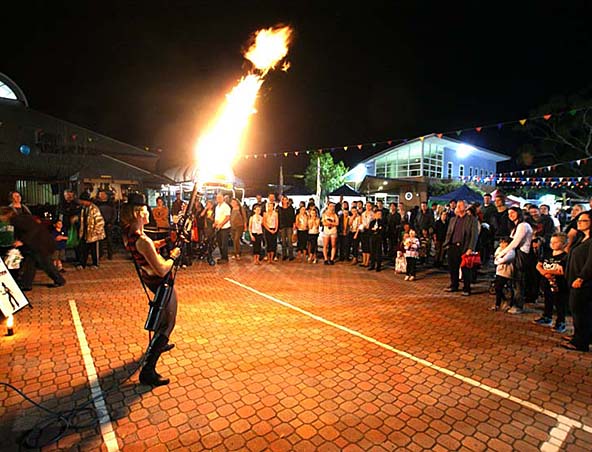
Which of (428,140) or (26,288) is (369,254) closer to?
(26,288)

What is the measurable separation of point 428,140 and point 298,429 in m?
34.9

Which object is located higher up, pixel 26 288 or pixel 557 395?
pixel 26 288

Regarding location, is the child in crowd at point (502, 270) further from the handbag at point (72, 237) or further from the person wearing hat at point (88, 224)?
the handbag at point (72, 237)

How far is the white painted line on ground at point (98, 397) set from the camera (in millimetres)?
2939

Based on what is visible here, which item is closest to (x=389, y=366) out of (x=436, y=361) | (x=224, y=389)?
(x=436, y=361)

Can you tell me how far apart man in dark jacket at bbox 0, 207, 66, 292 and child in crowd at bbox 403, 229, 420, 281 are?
8.76 meters

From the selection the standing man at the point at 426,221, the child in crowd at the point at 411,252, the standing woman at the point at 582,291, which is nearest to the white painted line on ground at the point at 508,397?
the standing woman at the point at 582,291

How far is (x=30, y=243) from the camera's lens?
23.4 feet

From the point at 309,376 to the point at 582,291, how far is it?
415 cm

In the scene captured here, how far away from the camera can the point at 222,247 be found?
11.5 m

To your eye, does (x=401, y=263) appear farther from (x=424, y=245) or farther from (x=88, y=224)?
(x=88, y=224)

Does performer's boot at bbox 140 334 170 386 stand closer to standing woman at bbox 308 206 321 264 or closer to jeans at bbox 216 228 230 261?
jeans at bbox 216 228 230 261

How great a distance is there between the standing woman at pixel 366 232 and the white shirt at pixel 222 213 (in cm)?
453

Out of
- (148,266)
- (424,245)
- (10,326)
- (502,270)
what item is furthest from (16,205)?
(424,245)
